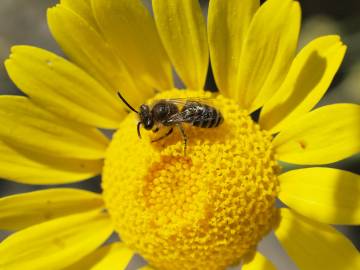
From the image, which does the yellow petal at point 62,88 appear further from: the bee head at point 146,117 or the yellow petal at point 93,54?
the bee head at point 146,117

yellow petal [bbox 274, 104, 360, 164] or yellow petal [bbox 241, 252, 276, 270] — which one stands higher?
yellow petal [bbox 274, 104, 360, 164]

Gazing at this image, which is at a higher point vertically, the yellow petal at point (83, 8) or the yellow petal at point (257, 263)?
the yellow petal at point (83, 8)

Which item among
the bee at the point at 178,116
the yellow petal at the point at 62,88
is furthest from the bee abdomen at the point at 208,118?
the yellow petal at the point at 62,88

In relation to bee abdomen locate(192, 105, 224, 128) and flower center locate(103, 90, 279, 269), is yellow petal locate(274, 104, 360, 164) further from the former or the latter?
bee abdomen locate(192, 105, 224, 128)

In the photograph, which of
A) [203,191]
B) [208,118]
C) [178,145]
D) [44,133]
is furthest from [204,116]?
[44,133]

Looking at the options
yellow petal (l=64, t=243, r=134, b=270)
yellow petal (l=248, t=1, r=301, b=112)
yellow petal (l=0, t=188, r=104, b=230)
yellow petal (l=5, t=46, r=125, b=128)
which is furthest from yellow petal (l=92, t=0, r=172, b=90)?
yellow petal (l=64, t=243, r=134, b=270)

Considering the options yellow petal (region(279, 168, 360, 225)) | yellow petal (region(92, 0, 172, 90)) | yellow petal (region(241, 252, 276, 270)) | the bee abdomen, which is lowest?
yellow petal (region(241, 252, 276, 270))
